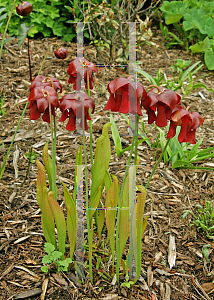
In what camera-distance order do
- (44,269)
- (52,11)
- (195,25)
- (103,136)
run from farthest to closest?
(195,25) < (52,11) < (44,269) < (103,136)

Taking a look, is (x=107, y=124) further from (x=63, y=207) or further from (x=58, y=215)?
(x=63, y=207)

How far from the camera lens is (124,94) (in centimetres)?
94

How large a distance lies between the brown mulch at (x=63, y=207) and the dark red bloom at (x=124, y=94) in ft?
2.79

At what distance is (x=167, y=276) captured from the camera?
1436 mm

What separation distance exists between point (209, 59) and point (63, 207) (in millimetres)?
2621

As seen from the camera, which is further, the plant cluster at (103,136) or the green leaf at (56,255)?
the green leaf at (56,255)

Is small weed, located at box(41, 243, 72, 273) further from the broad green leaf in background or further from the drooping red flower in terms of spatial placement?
the drooping red flower

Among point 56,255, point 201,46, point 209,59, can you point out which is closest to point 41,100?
point 56,255

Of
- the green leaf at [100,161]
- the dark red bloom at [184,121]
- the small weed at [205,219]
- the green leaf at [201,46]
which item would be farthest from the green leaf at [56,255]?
the green leaf at [201,46]

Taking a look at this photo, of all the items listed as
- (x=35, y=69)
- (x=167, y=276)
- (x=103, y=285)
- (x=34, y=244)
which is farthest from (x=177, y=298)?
(x=35, y=69)

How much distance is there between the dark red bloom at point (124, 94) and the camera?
0.91m

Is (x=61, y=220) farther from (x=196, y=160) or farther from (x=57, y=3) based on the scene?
(x=57, y=3)

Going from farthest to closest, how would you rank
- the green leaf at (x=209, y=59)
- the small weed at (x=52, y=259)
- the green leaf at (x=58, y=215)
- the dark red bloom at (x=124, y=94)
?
1. the green leaf at (x=209, y=59)
2. the small weed at (x=52, y=259)
3. the green leaf at (x=58, y=215)
4. the dark red bloom at (x=124, y=94)

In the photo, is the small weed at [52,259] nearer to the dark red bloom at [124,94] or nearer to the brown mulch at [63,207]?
the brown mulch at [63,207]
